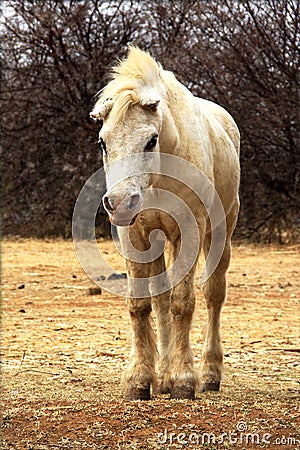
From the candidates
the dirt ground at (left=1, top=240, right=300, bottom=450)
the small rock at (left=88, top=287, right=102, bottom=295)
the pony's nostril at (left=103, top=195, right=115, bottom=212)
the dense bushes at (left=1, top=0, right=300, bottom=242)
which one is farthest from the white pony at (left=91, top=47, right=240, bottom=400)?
the dense bushes at (left=1, top=0, right=300, bottom=242)

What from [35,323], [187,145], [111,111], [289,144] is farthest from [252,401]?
[289,144]

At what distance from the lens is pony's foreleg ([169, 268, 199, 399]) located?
4.96 metres

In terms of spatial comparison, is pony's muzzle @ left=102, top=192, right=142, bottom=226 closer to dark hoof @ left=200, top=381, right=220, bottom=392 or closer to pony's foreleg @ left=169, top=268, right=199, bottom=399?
pony's foreleg @ left=169, top=268, right=199, bottom=399

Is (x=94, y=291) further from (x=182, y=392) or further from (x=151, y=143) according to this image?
(x=151, y=143)

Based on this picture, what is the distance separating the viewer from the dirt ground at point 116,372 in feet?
13.4

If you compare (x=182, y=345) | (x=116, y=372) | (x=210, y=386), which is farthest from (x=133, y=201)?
(x=116, y=372)

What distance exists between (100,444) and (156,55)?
14478mm

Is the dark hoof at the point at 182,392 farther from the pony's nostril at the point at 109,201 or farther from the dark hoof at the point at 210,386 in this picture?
the pony's nostril at the point at 109,201

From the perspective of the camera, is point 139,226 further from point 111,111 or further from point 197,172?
point 111,111

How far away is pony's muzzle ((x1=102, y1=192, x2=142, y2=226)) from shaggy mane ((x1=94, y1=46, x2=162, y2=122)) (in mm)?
479

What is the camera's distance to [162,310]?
5.61 m

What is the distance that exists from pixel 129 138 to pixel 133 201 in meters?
0.39

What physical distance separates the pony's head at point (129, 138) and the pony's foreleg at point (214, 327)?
1.65 metres

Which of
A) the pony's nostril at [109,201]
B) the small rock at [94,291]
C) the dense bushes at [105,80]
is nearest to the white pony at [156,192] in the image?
the pony's nostril at [109,201]
